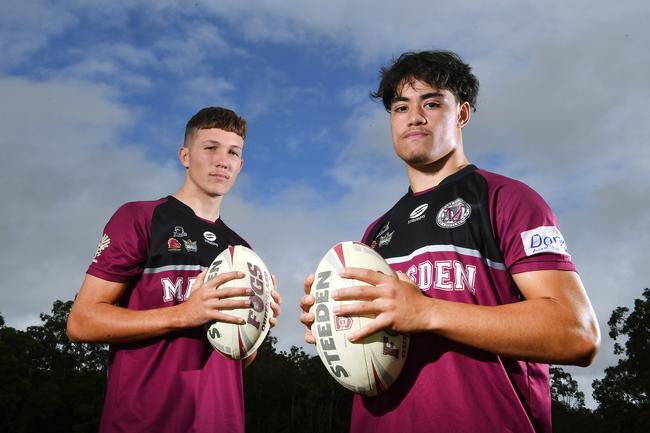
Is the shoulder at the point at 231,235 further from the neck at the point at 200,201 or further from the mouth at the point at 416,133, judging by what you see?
the mouth at the point at 416,133

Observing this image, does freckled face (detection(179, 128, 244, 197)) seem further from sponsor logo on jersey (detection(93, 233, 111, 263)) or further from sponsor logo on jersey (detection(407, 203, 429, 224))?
sponsor logo on jersey (detection(407, 203, 429, 224))

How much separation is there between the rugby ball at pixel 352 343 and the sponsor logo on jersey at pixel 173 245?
1970 mm

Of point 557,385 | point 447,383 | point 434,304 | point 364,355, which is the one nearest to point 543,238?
point 434,304

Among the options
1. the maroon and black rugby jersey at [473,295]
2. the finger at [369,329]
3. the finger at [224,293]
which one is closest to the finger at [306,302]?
the finger at [369,329]

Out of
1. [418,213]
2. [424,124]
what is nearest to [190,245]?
[418,213]

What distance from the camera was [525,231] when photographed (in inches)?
132

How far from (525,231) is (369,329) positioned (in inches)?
40.1

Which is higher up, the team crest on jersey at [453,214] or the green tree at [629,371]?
the green tree at [629,371]

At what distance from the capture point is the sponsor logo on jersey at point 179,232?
212 inches

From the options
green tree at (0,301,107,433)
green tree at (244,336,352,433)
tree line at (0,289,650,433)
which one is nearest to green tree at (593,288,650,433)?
tree line at (0,289,650,433)

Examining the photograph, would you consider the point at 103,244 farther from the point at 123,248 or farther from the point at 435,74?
the point at 435,74

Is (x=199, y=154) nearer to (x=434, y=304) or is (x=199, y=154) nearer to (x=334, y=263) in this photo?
(x=334, y=263)

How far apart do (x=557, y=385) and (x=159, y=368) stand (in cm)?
6242

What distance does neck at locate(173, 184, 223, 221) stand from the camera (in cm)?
577
